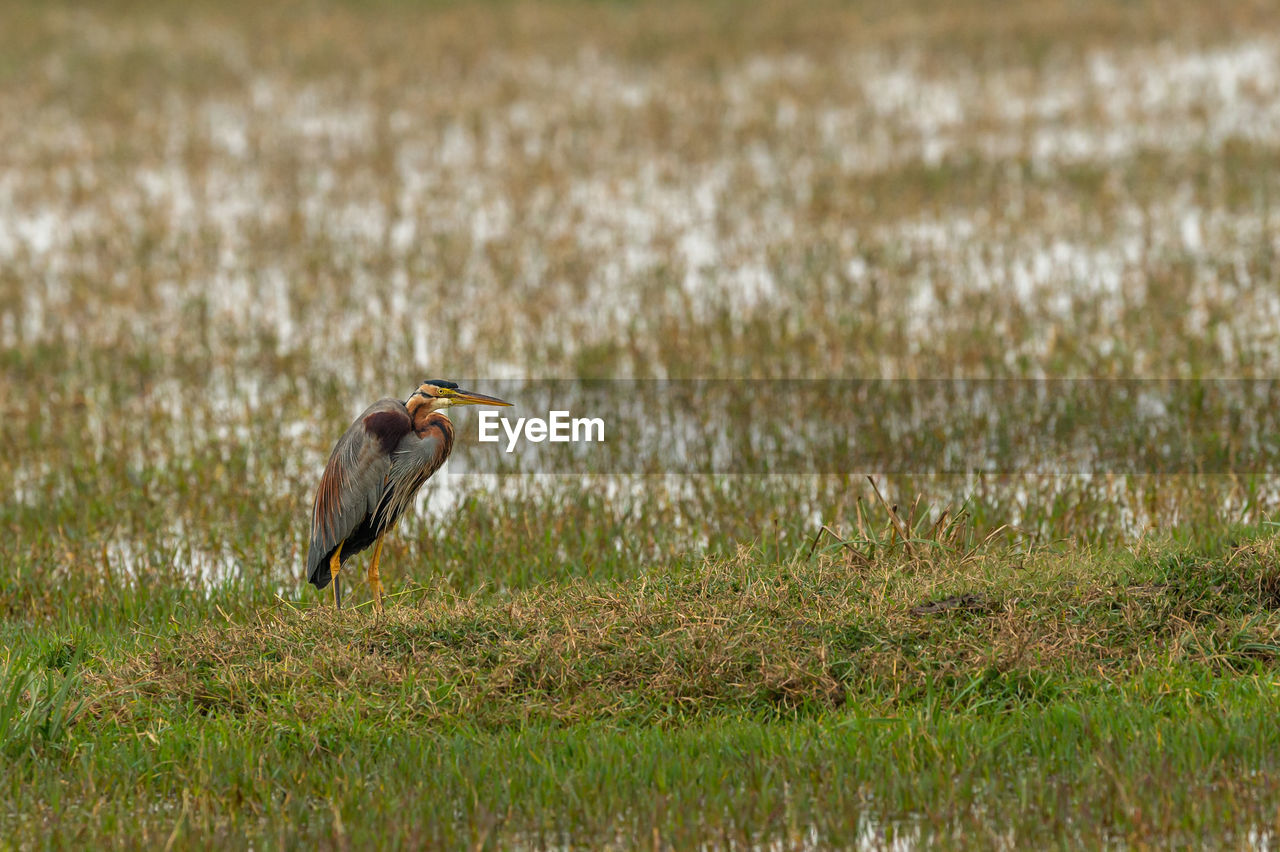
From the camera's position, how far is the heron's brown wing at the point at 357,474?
18.7ft

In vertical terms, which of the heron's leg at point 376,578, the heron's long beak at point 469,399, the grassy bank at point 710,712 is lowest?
the grassy bank at point 710,712

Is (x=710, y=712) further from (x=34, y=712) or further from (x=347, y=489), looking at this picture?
(x=34, y=712)

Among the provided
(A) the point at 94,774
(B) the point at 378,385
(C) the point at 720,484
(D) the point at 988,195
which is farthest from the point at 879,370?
(A) the point at 94,774

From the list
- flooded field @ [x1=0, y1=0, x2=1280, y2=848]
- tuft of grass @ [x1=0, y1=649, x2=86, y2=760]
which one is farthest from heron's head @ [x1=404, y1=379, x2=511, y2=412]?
tuft of grass @ [x1=0, y1=649, x2=86, y2=760]

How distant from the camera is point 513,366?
10258 mm

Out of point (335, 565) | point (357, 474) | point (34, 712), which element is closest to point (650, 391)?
point (335, 565)

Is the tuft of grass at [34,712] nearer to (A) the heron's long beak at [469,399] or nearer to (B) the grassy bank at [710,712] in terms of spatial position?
(B) the grassy bank at [710,712]

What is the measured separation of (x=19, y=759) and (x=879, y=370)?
6.11 meters

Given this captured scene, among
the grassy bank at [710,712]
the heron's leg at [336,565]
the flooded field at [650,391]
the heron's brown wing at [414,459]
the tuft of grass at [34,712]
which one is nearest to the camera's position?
the grassy bank at [710,712]

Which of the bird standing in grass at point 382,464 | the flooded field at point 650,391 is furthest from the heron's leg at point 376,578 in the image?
the flooded field at point 650,391

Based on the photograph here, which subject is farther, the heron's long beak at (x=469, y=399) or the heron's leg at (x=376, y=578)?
the heron's leg at (x=376, y=578)

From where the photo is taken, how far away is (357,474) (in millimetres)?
5770

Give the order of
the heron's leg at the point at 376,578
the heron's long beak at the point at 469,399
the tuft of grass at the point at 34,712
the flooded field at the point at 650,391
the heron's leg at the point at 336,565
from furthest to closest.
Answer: the heron's leg at the point at 336,565 < the heron's leg at the point at 376,578 < the heron's long beak at the point at 469,399 < the tuft of grass at the point at 34,712 < the flooded field at the point at 650,391

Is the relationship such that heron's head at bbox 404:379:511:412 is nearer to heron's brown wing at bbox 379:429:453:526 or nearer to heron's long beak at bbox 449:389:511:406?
heron's long beak at bbox 449:389:511:406
